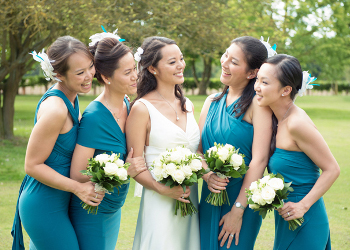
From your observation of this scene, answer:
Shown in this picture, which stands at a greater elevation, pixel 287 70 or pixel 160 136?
pixel 287 70

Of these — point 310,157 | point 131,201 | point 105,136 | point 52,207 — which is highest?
point 310,157

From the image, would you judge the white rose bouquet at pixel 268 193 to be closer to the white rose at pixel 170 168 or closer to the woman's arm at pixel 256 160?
the woman's arm at pixel 256 160

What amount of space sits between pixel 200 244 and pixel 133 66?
2.01 m

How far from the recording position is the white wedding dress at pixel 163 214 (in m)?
4.05

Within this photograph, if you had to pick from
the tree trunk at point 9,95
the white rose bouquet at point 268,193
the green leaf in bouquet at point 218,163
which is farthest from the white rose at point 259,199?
the tree trunk at point 9,95

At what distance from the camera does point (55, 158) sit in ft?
11.9

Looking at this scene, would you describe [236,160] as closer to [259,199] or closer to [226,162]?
[226,162]

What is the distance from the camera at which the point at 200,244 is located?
13.7ft

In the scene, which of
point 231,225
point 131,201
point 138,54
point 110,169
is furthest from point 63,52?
point 131,201

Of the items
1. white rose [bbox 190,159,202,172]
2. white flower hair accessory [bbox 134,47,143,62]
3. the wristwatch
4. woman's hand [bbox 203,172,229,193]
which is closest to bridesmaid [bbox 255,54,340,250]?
the wristwatch

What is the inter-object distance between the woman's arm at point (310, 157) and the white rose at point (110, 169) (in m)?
1.57

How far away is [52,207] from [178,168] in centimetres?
122

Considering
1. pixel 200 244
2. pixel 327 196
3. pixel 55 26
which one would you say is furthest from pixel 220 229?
pixel 55 26

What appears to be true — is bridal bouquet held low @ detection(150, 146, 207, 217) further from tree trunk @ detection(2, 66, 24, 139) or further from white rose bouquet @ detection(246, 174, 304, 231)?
tree trunk @ detection(2, 66, 24, 139)
